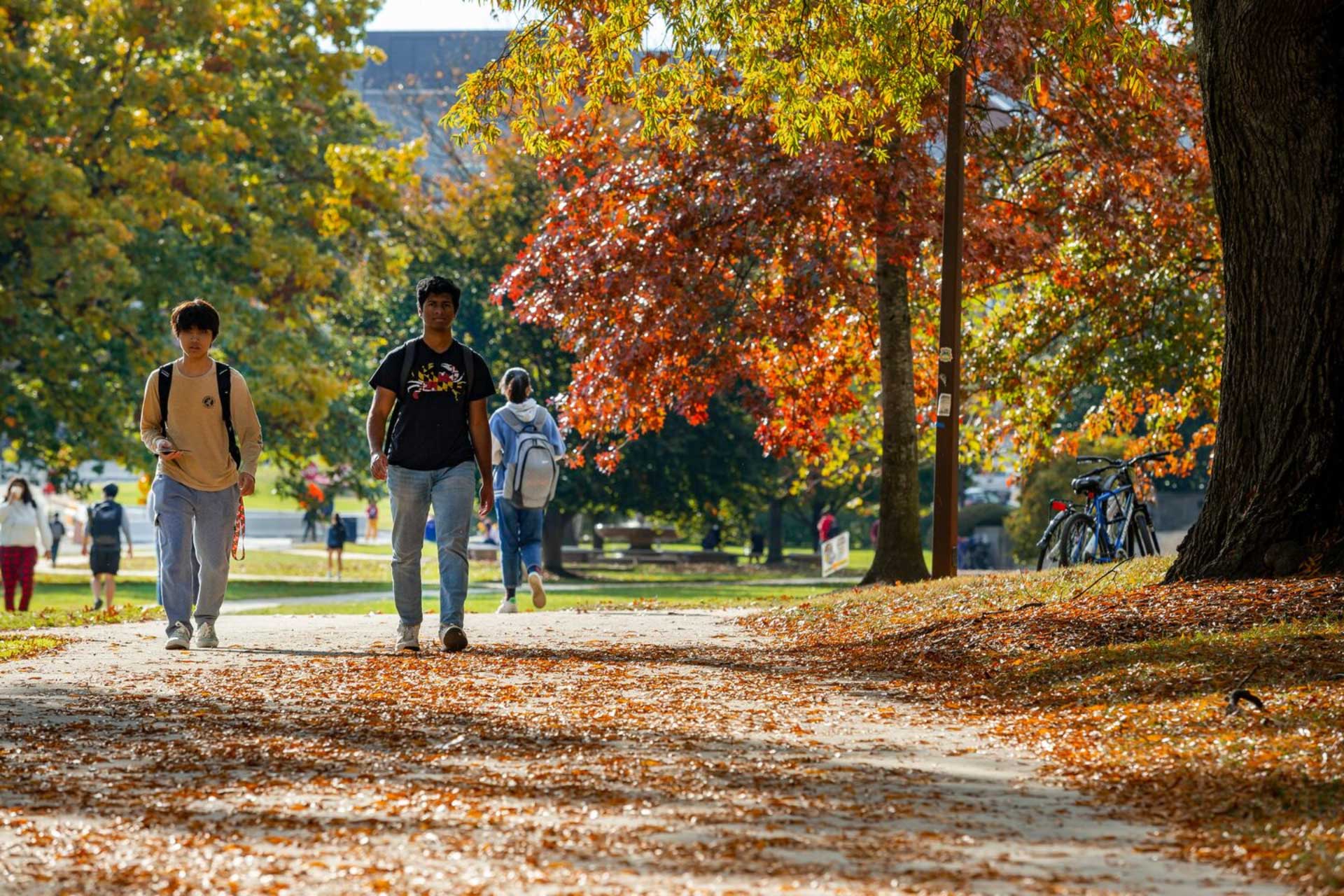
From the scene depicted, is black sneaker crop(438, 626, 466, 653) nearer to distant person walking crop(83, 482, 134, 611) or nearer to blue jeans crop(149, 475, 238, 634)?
blue jeans crop(149, 475, 238, 634)

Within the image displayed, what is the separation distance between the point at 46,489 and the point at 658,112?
142 ft

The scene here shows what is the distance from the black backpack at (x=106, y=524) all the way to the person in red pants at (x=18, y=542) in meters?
0.98

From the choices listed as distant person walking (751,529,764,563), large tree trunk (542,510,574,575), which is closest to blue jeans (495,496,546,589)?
large tree trunk (542,510,574,575)

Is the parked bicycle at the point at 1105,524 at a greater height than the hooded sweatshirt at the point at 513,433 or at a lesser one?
lesser

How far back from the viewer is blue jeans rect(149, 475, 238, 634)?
33.3ft

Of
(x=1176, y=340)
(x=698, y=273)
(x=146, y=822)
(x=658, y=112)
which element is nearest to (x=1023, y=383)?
(x=1176, y=340)

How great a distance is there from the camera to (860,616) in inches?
472

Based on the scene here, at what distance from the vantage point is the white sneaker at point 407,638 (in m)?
10.2

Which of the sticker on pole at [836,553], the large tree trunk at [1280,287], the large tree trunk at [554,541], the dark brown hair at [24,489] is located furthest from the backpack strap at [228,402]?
the large tree trunk at [554,541]

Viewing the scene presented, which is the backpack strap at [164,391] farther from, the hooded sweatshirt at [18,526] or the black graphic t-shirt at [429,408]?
the hooded sweatshirt at [18,526]

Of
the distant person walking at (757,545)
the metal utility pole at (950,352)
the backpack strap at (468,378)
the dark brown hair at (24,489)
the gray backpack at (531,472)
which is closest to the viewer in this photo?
the backpack strap at (468,378)

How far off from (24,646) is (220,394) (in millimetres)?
2083

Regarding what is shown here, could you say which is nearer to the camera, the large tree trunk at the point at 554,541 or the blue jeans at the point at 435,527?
the blue jeans at the point at 435,527

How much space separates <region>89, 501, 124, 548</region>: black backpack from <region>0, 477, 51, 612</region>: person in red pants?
38.6 inches
